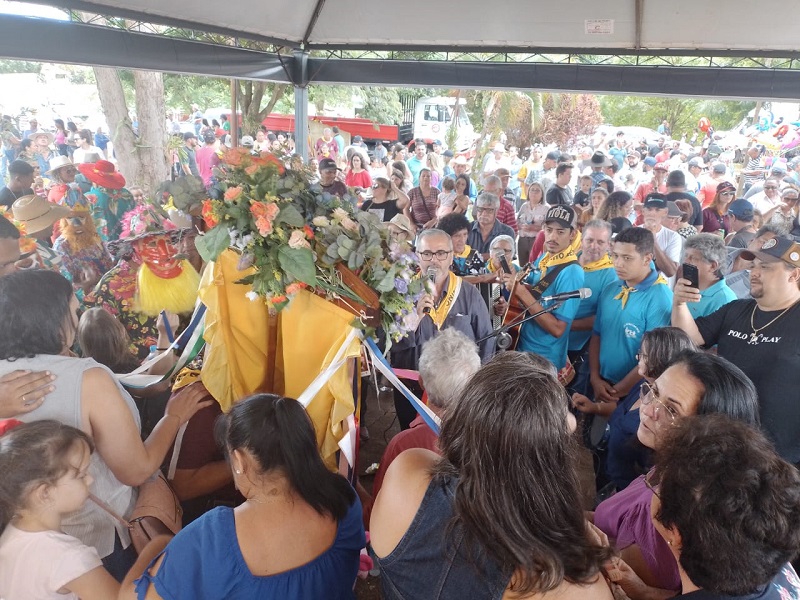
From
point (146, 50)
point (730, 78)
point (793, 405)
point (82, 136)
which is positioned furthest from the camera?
point (82, 136)

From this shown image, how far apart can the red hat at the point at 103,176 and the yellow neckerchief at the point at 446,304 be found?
14.7 feet

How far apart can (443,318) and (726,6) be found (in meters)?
5.49

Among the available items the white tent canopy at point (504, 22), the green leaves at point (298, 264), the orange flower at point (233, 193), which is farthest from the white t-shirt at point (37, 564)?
the white tent canopy at point (504, 22)

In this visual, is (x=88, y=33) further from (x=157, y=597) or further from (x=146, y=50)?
(x=157, y=597)

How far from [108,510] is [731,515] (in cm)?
194

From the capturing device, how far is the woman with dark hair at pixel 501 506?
1285mm

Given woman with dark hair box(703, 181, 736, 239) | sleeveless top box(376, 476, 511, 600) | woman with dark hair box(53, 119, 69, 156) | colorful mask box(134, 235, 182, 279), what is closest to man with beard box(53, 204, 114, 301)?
colorful mask box(134, 235, 182, 279)

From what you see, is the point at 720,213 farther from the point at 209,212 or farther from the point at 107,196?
the point at 107,196

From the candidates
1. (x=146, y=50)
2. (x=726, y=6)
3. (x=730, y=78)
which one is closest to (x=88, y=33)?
(x=146, y=50)

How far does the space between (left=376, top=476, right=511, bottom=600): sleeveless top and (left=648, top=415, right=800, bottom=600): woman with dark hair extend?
462 millimetres

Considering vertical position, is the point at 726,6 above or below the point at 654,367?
above

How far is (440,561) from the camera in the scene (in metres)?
1.40

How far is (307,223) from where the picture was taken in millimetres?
2209

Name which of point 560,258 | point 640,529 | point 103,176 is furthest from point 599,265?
point 103,176
